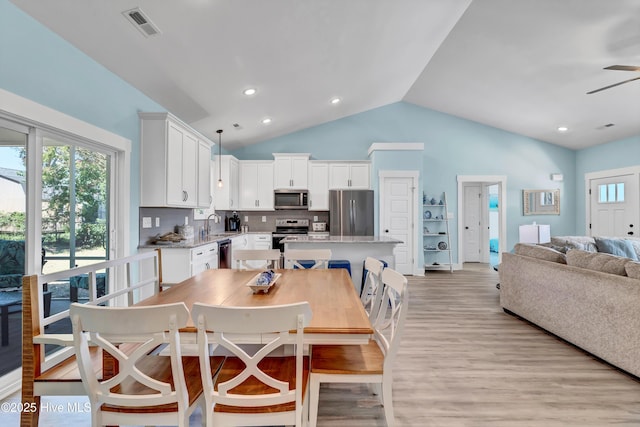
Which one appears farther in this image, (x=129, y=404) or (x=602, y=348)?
(x=602, y=348)

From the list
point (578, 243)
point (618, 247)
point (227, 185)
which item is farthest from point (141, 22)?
point (618, 247)

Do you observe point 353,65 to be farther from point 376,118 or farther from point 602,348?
point 602,348

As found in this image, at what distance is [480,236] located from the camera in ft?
25.1

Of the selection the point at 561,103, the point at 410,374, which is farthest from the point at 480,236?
the point at 410,374

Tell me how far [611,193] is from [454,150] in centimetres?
297

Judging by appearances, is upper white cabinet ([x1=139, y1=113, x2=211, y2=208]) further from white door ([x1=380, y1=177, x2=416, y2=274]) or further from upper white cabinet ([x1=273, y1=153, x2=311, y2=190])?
white door ([x1=380, y1=177, x2=416, y2=274])

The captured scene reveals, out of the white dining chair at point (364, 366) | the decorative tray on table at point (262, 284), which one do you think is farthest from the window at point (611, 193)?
the decorative tray on table at point (262, 284)

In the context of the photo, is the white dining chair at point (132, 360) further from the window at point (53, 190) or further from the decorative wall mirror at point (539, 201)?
the decorative wall mirror at point (539, 201)

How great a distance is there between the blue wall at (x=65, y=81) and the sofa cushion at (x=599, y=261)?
4341 millimetres

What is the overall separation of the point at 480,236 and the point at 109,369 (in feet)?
26.4

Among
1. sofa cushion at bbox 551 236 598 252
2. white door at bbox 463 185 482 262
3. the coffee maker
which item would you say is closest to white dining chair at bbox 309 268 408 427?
sofa cushion at bbox 551 236 598 252

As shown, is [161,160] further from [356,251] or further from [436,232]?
[436,232]

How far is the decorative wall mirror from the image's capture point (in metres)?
6.68

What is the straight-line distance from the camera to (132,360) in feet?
3.70
